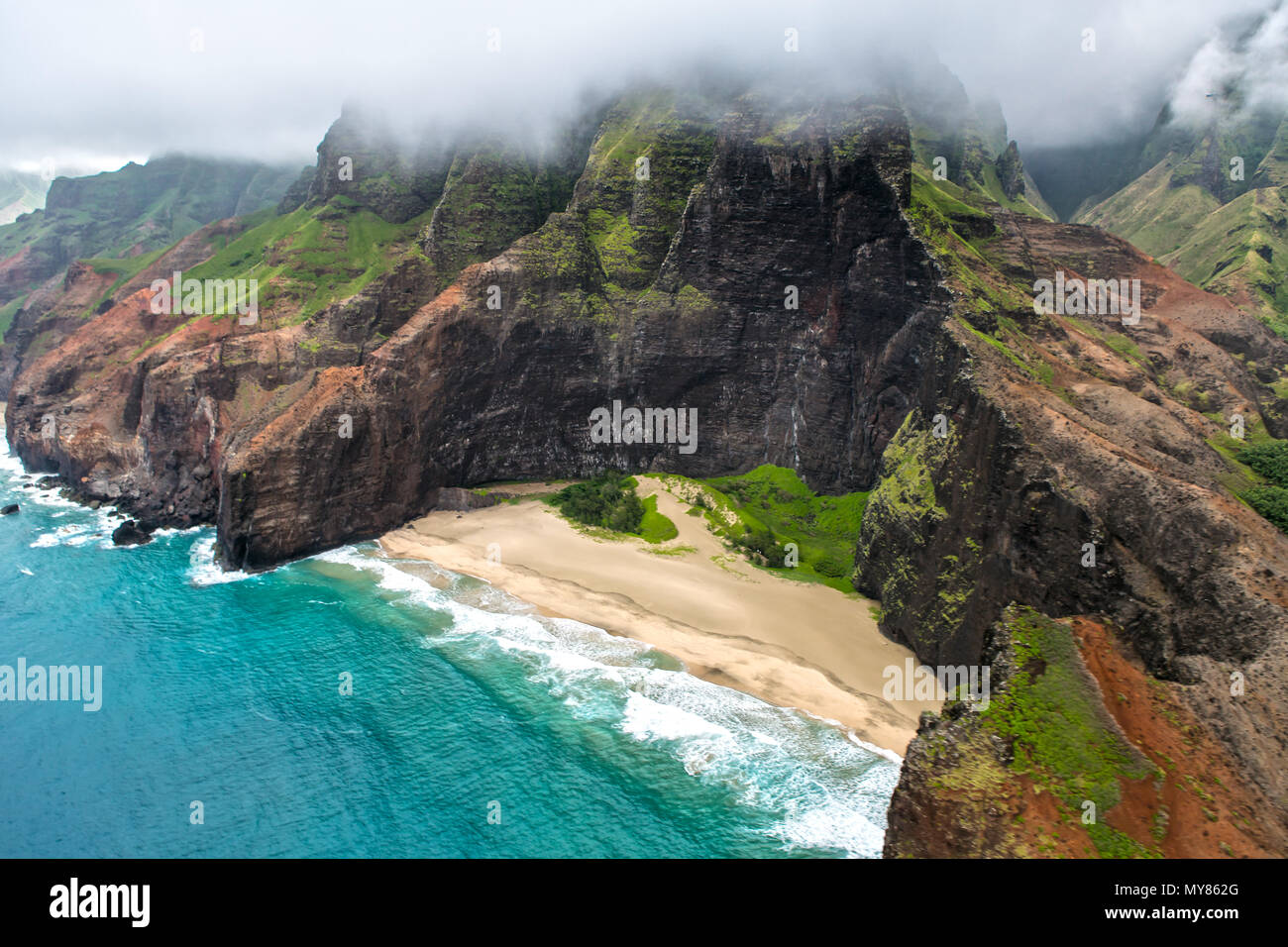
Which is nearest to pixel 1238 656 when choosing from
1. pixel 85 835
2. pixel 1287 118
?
pixel 85 835

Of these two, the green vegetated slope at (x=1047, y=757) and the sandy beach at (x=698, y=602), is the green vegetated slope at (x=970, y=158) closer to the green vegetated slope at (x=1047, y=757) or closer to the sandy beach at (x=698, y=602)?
the sandy beach at (x=698, y=602)

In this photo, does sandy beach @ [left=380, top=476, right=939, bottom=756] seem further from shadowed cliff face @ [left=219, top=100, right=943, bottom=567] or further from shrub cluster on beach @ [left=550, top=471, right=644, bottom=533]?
shadowed cliff face @ [left=219, top=100, right=943, bottom=567]

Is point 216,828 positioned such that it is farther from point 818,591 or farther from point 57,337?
point 57,337

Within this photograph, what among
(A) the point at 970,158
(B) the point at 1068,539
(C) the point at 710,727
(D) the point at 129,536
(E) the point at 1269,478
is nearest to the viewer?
(B) the point at 1068,539

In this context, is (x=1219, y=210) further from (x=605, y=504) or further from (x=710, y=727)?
(x=710, y=727)

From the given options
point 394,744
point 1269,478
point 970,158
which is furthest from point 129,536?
point 970,158

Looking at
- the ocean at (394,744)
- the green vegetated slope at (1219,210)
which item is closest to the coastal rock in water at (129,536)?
the ocean at (394,744)
